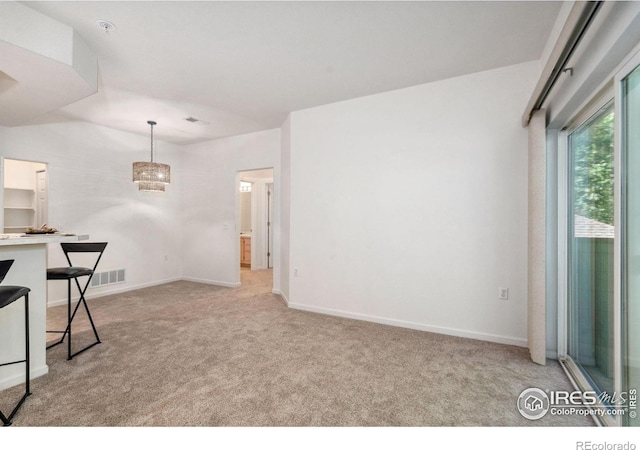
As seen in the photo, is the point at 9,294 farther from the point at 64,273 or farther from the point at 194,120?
the point at 194,120

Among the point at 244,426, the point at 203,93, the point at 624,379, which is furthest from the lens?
the point at 203,93

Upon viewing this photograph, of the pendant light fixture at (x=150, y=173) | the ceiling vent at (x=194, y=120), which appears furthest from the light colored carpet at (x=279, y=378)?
the ceiling vent at (x=194, y=120)

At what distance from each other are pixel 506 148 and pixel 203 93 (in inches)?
134

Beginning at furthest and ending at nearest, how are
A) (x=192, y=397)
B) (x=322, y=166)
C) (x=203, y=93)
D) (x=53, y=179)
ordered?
(x=53, y=179) < (x=322, y=166) < (x=203, y=93) < (x=192, y=397)

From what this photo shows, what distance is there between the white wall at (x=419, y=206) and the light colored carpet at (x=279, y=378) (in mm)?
335

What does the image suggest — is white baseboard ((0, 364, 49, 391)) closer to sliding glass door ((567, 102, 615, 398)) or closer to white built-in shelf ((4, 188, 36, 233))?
white built-in shelf ((4, 188, 36, 233))

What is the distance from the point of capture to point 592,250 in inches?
82.8

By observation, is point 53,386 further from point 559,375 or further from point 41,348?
point 559,375

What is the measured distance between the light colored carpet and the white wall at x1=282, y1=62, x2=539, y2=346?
34 centimetres

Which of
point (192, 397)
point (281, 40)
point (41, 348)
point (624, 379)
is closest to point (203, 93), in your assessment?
point (281, 40)

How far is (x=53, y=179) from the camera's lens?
4.16m

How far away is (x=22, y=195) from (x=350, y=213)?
549cm

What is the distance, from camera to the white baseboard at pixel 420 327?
9.51ft

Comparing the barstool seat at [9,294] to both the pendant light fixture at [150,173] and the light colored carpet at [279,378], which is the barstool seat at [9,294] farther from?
the pendant light fixture at [150,173]
